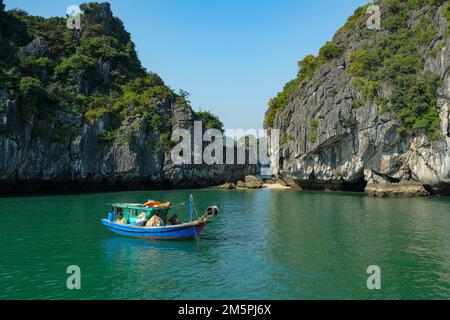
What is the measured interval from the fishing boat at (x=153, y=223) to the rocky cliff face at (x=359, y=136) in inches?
1307

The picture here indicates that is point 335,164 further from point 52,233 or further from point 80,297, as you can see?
point 80,297

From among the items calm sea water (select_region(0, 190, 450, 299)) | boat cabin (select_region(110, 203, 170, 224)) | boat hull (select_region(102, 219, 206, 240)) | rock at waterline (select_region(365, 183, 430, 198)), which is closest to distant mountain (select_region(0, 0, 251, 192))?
calm sea water (select_region(0, 190, 450, 299))

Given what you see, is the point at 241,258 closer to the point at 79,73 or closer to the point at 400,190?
the point at 400,190

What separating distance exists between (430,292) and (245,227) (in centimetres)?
1599

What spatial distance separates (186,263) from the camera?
1956 centimetres

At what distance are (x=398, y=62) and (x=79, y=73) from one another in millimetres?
52291

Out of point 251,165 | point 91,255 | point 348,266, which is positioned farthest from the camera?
point 251,165

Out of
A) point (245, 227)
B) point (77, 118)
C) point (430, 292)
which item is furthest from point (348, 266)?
point (77, 118)

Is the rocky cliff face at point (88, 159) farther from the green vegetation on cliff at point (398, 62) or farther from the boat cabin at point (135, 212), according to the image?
the boat cabin at point (135, 212)

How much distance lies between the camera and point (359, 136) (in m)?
52.8

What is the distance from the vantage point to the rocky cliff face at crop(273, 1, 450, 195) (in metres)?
47.4

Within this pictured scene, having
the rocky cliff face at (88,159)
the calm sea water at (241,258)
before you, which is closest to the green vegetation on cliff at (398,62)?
the calm sea water at (241,258)

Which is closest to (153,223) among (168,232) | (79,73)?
(168,232)

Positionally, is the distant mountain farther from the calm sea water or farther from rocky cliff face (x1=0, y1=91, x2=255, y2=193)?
the calm sea water
